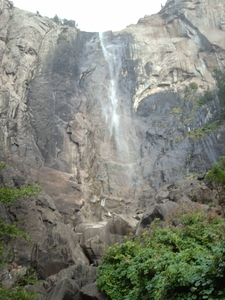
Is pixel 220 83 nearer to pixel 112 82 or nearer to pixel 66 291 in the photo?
pixel 112 82

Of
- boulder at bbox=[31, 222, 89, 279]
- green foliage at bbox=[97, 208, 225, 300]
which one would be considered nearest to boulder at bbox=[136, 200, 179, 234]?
green foliage at bbox=[97, 208, 225, 300]

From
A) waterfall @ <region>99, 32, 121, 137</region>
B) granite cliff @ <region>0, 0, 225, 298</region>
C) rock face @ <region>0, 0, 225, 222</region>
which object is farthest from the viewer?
waterfall @ <region>99, 32, 121, 137</region>

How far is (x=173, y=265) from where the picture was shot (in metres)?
8.34

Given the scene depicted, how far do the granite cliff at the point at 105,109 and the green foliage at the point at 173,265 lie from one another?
757 centimetres

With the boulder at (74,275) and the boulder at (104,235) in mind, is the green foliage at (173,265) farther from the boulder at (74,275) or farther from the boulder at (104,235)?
the boulder at (104,235)

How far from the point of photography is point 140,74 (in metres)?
44.9

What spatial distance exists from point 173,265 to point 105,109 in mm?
34097

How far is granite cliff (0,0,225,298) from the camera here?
2961cm

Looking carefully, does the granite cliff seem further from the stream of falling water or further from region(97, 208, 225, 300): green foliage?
region(97, 208, 225, 300): green foliage

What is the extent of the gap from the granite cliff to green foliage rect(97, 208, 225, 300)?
298 inches

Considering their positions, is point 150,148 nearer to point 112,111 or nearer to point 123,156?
point 123,156

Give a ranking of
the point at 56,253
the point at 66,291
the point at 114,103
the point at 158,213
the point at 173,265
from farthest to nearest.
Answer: the point at 114,103 < the point at 158,213 < the point at 56,253 < the point at 66,291 < the point at 173,265

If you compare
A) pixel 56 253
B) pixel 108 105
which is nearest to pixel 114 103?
pixel 108 105

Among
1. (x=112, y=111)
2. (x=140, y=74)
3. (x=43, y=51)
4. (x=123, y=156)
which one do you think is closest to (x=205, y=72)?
(x=140, y=74)
